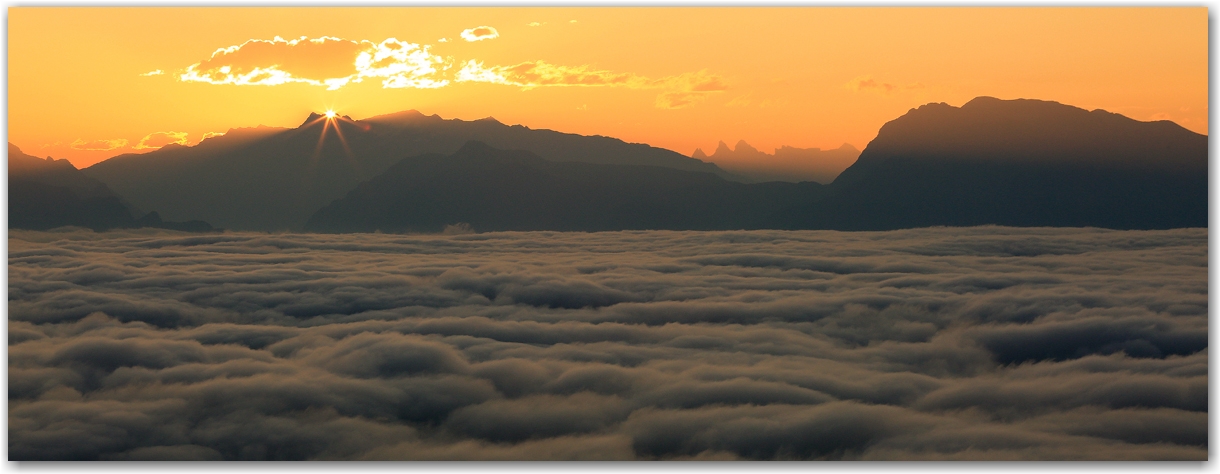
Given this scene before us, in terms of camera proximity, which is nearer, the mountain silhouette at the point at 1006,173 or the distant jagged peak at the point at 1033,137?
the mountain silhouette at the point at 1006,173

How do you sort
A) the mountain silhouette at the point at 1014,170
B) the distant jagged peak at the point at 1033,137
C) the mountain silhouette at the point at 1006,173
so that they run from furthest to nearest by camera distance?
the distant jagged peak at the point at 1033,137 < the mountain silhouette at the point at 1006,173 < the mountain silhouette at the point at 1014,170

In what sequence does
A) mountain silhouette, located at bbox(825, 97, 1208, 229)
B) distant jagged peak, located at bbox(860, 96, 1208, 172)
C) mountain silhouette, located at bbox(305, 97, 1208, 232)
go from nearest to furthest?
mountain silhouette, located at bbox(825, 97, 1208, 229) → mountain silhouette, located at bbox(305, 97, 1208, 232) → distant jagged peak, located at bbox(860, 96, 1208, 172)

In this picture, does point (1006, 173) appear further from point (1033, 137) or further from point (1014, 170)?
point (1033, 137)

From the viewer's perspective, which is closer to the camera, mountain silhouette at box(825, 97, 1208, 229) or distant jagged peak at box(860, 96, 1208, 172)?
mountain silhouette at box(825, 97, 1208, 229)

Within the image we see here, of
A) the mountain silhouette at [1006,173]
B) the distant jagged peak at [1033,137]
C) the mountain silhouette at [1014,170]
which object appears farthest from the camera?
the distant jagged peak at [1033,137]

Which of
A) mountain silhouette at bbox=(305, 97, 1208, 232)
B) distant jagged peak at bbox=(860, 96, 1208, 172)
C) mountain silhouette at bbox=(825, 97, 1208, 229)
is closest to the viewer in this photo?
mountain silhouette at bbox=(825, 97, 1208, 229)

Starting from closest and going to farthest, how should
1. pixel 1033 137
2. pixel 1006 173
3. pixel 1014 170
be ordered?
pixel 1014 170 → pixel 1006 173 → pixel 1033 137

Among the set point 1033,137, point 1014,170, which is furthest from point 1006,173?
point 1033,137

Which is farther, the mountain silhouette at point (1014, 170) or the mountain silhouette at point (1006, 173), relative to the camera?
the mountain silhouette at point (1006, 173)

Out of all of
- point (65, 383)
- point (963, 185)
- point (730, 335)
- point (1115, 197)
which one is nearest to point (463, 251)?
point (730, 335)
